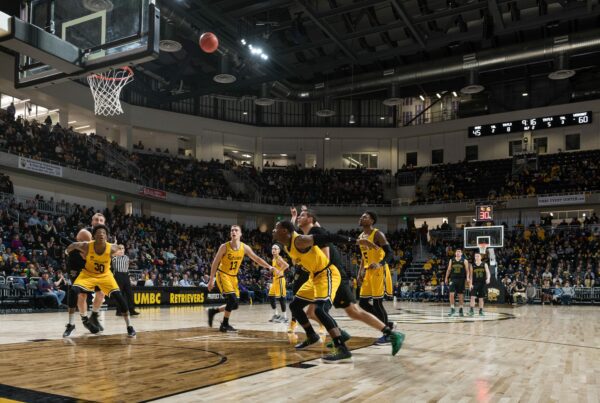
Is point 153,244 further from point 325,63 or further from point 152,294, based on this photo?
point 325,63

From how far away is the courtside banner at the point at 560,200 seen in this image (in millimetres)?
34406

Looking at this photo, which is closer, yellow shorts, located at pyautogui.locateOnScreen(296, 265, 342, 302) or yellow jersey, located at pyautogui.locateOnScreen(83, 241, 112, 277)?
yellow shorts, located at pyautogui.locateOnScreen(296, 265, 342, 302)

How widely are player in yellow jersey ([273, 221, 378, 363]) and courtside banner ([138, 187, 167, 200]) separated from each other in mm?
27825

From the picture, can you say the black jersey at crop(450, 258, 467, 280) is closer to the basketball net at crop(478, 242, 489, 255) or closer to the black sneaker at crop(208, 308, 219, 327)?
the black sneaker at crop(208, 308, 219, 327)

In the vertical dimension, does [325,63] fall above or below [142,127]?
above

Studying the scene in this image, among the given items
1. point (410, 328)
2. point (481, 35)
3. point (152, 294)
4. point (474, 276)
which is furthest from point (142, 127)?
point (410, 328)

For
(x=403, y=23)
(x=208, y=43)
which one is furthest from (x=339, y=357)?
(x=403, y=23)

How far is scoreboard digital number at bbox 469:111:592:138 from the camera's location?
1444 inches

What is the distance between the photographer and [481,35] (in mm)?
27422

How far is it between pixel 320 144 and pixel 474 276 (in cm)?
2830

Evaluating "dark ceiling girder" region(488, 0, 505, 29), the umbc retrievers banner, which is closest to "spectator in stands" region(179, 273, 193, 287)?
the umbc retrievers banner

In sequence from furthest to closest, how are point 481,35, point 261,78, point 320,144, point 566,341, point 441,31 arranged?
point 320,144 < point 261,78 < point 441,31 < point 481,35 < point 566,341

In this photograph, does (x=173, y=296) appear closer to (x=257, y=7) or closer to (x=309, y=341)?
(x=257, y=7)

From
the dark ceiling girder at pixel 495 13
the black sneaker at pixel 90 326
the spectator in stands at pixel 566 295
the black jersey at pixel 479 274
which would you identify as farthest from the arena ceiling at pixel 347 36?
the black sneaker at pixel 90 326
